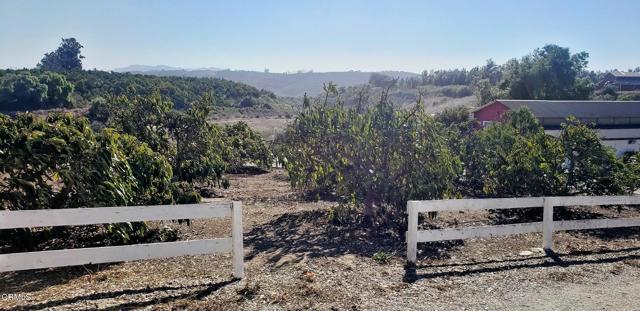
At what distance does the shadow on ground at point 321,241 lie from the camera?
21.4 feet

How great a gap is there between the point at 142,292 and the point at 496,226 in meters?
4.52

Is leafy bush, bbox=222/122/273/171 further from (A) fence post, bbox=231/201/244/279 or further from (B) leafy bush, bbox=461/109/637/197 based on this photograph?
(A) fence post, bbox=231/201/244/279

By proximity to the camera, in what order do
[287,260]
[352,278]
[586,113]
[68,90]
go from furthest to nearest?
[68,90] → [586,113] → [287,260] → [352,278]

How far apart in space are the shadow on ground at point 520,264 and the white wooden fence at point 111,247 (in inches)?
82.2

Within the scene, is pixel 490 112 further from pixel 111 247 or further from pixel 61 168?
pixel 111 247

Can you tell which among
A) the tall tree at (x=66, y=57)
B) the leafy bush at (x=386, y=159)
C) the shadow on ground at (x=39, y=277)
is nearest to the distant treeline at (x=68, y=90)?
the tall tree at (x=66, y=57)

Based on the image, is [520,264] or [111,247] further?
[520,264]

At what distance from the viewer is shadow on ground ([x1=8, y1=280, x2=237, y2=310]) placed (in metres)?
4.35

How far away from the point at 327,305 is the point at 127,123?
9.94 meters

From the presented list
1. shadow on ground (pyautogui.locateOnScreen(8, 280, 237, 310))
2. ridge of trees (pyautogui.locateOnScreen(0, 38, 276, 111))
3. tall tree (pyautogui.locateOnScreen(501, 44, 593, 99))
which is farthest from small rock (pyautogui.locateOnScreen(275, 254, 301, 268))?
tall tree (pyautogui.locateOnScreen(501, 44, 593, 99))

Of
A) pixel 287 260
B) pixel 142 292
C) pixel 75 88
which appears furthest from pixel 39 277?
pixel 75 88

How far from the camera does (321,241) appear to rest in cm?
717

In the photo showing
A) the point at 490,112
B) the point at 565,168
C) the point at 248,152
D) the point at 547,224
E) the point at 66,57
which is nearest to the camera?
the point at 547,224

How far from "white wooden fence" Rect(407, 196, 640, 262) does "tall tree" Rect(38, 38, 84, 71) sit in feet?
297
